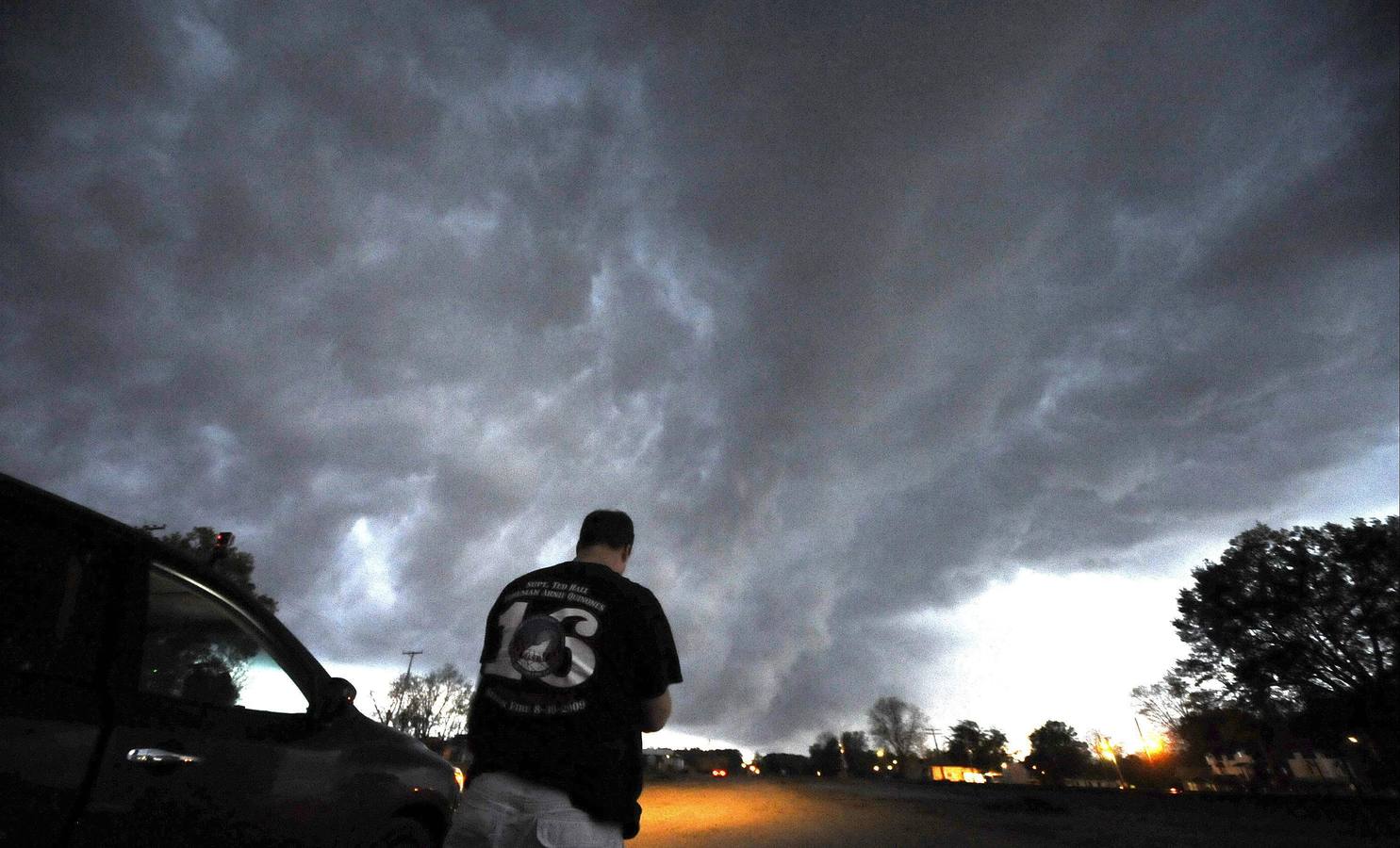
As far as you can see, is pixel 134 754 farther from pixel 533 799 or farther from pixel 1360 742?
pixel 1360 742

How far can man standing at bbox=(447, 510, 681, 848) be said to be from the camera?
1746mm

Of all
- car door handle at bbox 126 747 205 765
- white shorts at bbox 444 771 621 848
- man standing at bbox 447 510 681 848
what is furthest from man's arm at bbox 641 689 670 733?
car door handle at bbox 126 747 205 765

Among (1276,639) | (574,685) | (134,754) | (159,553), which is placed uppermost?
(1276,639)

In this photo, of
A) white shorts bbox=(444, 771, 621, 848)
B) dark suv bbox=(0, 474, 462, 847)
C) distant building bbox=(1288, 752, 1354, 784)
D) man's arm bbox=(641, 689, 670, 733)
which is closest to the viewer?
white shorts bbox=(444, 771, 621, 848)

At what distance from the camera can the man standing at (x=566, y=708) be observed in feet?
5.73

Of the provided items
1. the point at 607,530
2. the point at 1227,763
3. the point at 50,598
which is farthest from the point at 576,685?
the point at 1227,763

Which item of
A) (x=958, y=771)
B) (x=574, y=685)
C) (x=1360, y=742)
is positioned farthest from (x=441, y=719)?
(x=574, y=685)

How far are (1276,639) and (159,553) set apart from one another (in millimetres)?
39071

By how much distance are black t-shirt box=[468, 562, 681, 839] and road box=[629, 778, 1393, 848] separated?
33.2 feet

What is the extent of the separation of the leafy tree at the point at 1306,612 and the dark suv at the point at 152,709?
3753 centimetres

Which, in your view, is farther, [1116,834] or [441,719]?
[441,719]

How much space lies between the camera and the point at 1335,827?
14508 mm

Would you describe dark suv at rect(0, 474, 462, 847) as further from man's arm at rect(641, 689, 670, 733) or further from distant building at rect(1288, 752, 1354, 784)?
distant building at rect(1288, 752, 1354, 784)

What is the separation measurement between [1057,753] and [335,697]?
398 ft
